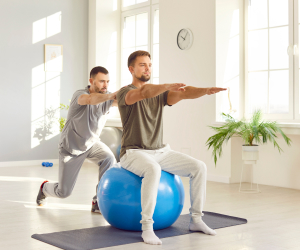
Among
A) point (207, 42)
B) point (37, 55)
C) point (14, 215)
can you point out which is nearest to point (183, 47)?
point (207, 42)

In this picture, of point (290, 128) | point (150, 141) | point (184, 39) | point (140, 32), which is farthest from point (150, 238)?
point (140, 32)

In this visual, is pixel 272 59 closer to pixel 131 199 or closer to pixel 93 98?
pixel 93 98

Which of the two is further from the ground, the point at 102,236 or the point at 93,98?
the point at 93,98

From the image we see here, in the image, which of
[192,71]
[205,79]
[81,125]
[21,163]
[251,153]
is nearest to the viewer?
[81,125]

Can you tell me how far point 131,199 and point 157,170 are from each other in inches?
9.8

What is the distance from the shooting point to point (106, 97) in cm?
291

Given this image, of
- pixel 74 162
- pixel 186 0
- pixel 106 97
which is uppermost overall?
pixel 186 0

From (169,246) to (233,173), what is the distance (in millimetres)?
2717

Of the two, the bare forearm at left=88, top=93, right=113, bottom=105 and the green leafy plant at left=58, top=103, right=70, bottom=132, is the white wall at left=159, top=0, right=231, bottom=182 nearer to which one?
the green leafy plant at left=58, top=103, right=70, bottom=132

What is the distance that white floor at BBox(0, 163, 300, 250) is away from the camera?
262 cm

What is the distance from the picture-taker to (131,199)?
272cm

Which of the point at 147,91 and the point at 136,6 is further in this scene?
the point at 136,6

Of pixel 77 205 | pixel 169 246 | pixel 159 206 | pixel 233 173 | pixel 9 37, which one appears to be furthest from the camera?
pixel 9 37

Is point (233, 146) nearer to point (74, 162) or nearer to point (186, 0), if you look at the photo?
point (186, 0)
